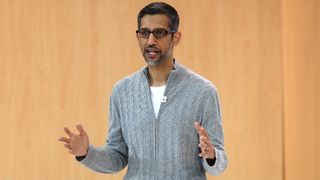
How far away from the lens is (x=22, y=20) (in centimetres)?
377

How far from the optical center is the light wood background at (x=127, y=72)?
3686 mm

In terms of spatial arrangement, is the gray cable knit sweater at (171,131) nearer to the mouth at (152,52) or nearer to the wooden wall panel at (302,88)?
the mouth at (152,52)

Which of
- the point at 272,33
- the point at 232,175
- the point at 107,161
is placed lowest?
the point at 232,175

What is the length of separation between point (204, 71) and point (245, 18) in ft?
1.48

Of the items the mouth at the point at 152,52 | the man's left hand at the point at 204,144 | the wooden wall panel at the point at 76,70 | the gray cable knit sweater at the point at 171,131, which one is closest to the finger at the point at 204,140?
the man's left hand at the point at 204,144

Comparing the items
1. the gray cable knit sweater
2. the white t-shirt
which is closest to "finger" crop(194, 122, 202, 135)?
the gray cable knit sweater

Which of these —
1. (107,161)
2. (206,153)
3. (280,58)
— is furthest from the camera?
(280,58)

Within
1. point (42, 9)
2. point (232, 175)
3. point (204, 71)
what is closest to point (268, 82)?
point (204, 71)

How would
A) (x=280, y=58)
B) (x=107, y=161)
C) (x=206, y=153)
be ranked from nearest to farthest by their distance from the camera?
(x=206, y=153), (x=107, y=161), (x=280, y=58)

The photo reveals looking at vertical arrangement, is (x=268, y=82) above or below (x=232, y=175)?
above

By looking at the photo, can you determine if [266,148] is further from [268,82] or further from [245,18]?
[245,18]

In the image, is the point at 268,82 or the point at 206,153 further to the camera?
the point at 268,82

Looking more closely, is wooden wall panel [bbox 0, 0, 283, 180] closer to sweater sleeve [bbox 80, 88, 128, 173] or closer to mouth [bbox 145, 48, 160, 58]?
sweater sleeve [bbox 80, 88, 128, 173]

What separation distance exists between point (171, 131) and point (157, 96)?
163 mm
